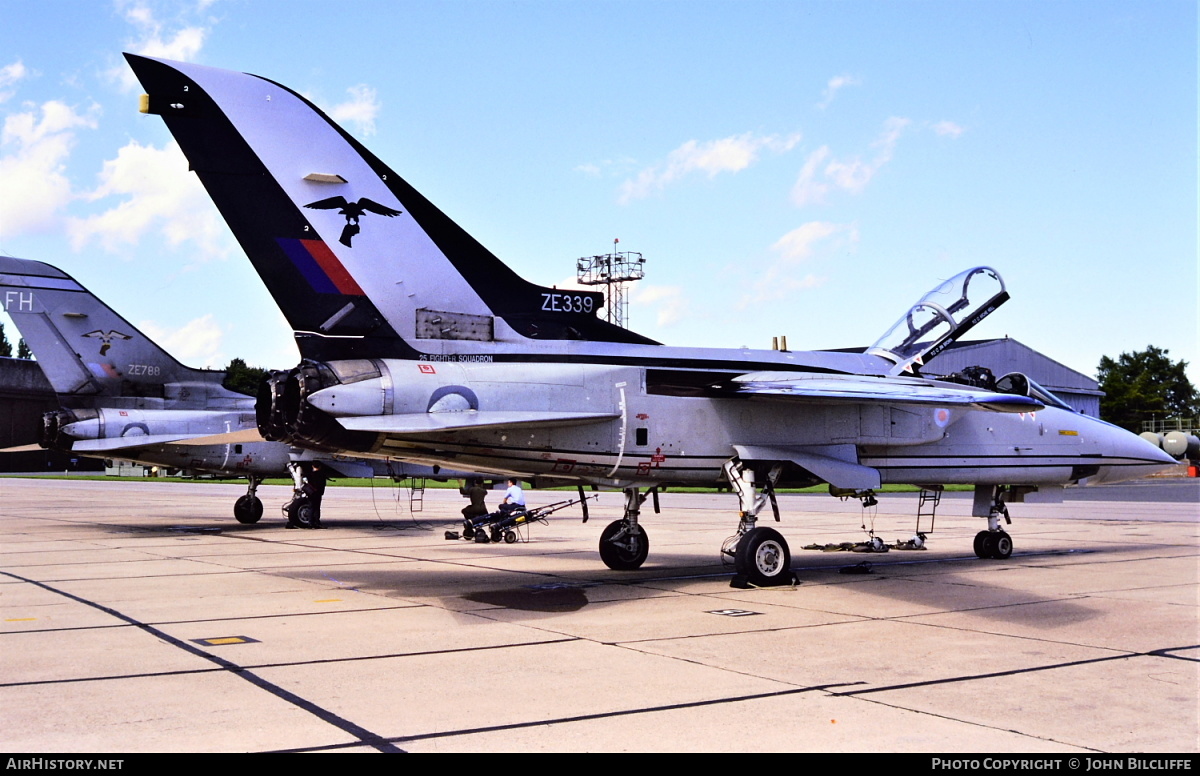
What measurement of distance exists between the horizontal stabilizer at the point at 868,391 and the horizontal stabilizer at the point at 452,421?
81.5 inches

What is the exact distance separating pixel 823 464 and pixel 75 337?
17.1 metres

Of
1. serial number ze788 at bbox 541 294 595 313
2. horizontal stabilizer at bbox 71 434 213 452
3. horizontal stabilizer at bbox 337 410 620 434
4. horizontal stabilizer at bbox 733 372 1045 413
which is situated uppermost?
serial number ze788 at bbox 541 294 595 313

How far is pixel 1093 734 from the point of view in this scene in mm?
5402

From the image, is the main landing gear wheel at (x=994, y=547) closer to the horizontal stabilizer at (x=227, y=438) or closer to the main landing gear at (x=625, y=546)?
the main landing gear at (x=625, y=546)

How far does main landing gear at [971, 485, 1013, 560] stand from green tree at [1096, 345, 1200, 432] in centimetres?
5996

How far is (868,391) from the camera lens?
10.9m

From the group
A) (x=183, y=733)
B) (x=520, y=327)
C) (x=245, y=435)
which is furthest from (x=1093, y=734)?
(x=245, y=435)

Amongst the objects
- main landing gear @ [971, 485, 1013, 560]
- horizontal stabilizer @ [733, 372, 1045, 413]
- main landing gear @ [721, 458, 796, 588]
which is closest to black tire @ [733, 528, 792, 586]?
main landing gear @ [721, 458, 796, 588]

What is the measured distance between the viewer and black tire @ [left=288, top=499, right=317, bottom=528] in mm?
22344

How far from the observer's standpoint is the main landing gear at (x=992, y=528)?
14812mm

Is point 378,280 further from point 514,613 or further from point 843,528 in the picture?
point 843,528

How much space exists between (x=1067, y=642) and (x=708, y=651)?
2.85 meters

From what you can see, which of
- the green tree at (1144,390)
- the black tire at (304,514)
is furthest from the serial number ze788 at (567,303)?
the green tree at (1144,390)

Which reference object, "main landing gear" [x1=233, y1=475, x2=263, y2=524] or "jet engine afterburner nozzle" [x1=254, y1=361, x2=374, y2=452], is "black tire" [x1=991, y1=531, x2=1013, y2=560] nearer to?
"jet engine afterburner nozzle" [x1=254, y1=361, x2=374, y2=452]
